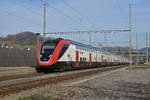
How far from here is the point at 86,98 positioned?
27.4 feet

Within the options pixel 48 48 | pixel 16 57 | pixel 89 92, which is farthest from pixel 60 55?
pixel 89 92

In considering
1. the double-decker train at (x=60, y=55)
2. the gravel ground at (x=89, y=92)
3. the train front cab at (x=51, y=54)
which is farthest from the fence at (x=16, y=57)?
the gravel ground at (x=89, y=92)

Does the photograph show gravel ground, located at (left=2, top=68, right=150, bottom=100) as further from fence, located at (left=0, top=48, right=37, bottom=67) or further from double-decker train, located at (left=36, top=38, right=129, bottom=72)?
fence, located at (left=0, top=48, right=37, bottom=67)

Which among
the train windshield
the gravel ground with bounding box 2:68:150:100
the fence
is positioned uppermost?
the train windshield

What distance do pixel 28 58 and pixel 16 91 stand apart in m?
22.8

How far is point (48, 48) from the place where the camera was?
21906mm

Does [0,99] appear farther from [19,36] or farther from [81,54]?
[19,36]

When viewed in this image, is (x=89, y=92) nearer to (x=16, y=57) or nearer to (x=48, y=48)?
(x=48, y=48)

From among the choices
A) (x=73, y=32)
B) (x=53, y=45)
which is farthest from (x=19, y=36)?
(x=53, y=45)

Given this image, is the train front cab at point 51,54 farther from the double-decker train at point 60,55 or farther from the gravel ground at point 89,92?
the gravel ground at point 89,92

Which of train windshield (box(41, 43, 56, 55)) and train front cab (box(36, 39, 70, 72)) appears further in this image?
train windshield (box(41, 43, 56, 55))

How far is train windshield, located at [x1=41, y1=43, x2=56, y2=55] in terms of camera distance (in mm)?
21500

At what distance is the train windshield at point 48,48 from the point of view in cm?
2150

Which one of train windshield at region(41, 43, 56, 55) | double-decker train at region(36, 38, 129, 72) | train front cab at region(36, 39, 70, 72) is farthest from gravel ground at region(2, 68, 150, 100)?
train windshield at region(41, 43, 56, 55)
